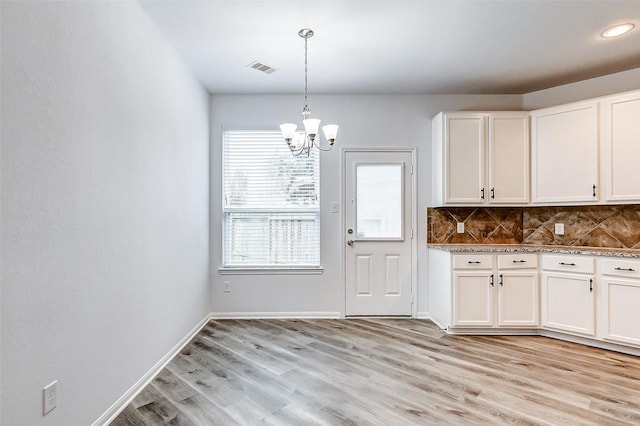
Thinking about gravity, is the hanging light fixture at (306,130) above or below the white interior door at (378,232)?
above

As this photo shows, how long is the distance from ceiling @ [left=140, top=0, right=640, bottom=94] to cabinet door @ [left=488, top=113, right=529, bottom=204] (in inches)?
17.8

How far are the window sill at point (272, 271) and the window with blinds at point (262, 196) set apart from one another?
70 mm

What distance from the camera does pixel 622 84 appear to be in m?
3.49

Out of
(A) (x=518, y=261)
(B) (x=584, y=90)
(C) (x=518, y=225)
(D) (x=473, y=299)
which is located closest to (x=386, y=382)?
(D) (x=473, y=299)

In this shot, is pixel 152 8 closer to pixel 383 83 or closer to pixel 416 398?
pixel 383 83

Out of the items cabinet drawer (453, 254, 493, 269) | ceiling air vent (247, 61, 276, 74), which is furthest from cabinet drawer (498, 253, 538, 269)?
ceiling air vent (247, 61, 276, 74)

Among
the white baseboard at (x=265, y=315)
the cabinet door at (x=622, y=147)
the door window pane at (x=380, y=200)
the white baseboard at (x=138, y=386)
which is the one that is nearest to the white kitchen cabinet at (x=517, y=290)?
the cabinet door at (x=622, y=147)

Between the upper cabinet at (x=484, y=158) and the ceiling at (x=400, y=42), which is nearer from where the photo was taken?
the ceiling at (x=400, y=42)

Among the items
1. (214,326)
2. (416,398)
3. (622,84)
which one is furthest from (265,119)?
(622,84)

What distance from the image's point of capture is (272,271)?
4125mm

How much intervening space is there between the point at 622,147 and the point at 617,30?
110 centimetres

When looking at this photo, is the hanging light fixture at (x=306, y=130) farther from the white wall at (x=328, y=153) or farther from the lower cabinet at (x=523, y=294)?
the lower cabinet at (x=523, y=294)

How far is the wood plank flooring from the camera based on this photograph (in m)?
2.07

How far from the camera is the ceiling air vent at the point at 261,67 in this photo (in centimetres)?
330
